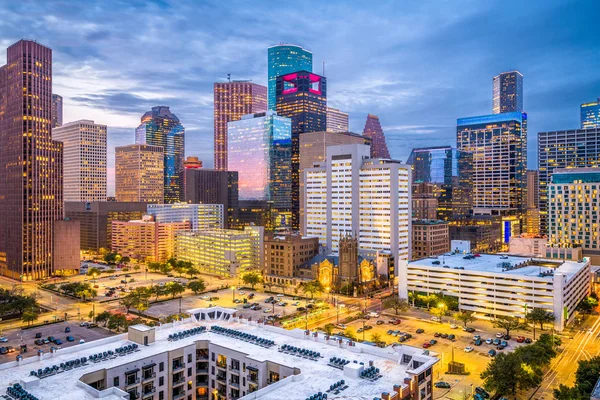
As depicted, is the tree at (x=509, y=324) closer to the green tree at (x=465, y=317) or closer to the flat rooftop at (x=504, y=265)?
the green tree at (x=465, y=317)

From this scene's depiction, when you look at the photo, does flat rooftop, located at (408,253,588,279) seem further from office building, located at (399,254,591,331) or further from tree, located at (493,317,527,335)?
tree, located at (493,317,527,335)

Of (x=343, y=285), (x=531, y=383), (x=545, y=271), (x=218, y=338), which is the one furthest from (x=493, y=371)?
(x=343, y=285)

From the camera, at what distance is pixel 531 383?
82875 millimetres

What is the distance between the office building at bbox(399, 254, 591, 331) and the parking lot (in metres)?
103

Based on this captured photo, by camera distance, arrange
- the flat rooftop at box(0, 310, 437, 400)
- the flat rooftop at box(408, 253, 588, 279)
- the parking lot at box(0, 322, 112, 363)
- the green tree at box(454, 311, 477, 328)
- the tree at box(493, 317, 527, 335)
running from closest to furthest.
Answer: the flat rooftop at box(0, 310, 437, 400) → the parking lot at box(0, 322, 112, 363) → the tree at box(493, 317, 527, 335) → the green tree at box(454, 311, 477, 328) → the flat rooftop at box(408, 253, 588, 279)

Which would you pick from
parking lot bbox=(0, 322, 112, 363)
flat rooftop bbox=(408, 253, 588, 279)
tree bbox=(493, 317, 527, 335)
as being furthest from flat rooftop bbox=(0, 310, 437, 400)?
flat rooftop bbox=(408, 253, 588, 279)

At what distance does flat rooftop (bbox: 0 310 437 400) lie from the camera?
5709cm

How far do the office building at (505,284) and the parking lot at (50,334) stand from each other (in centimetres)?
10327

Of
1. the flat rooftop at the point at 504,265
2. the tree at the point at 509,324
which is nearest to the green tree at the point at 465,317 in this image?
the tree at the point at 509,324

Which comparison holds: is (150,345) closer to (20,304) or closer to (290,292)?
(20,304)

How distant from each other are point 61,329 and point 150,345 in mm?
78726

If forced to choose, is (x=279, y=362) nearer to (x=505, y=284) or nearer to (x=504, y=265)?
(x=505, y=284)

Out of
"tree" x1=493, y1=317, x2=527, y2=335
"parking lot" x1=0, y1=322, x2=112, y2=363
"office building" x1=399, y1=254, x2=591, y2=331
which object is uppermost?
"office building" x1=399, y1=254, x2=591, y2=331

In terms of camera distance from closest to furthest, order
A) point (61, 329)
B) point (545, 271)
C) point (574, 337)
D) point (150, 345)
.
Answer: point (150, 345) < point (574, 337) < point (61, 329) < point (545, 271)
